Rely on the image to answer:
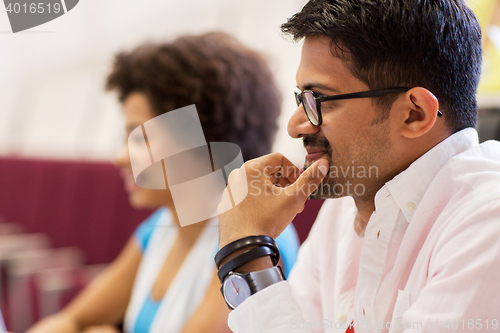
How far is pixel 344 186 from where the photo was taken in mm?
830

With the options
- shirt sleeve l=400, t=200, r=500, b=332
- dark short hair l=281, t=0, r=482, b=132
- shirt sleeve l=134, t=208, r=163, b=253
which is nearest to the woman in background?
shirt sleeve l=134, t=208, r=163, b=253

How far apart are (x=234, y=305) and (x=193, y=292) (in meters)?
0.38

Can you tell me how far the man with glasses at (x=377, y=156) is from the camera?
2.42 ft

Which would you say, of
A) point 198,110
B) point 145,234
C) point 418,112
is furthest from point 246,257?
point 145,234

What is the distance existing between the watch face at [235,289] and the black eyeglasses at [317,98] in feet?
1.10

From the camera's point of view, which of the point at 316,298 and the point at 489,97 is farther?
→ the point at 489,97

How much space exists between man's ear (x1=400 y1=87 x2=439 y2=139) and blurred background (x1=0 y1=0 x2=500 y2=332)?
254 mm

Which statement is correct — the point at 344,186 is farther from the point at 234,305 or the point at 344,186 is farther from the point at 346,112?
the point at 234,305

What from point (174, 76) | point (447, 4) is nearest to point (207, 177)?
point (174, 76)

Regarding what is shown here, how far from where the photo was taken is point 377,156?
82 cm

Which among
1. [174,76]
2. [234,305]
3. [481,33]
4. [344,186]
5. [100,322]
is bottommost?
[100,322]

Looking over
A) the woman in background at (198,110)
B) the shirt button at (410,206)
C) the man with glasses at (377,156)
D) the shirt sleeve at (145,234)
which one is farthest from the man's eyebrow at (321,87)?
the shirt sleeve at (145,234)

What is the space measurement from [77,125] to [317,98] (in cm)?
307

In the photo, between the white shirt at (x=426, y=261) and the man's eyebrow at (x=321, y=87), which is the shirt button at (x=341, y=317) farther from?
the man's eyebrow at (x=321, y=87)
